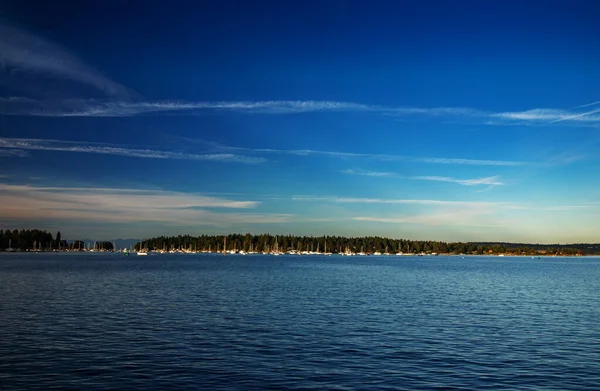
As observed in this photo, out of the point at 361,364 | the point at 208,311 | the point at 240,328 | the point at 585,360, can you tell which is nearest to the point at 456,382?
the point at 361,364

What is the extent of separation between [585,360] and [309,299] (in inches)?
1676

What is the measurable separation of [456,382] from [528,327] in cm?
2461

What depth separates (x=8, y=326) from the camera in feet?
156

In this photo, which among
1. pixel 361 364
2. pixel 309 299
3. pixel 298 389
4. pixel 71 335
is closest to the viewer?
pixel 298 389

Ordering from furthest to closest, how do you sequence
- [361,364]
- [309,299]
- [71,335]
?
[309,299], [71,335], [361,364]

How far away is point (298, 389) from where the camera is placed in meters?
28.2

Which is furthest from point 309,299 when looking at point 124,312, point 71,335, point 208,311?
point 71,335

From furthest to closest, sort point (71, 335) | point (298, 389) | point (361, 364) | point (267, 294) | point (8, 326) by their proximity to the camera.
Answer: point (267, 294), point (8, 326), point (71, 335), point (361, 364), point (298, 389)

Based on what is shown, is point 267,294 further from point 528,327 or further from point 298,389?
point 298,389

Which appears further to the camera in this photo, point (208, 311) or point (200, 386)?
point (208, 311)

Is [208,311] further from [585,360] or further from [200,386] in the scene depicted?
[585,360]

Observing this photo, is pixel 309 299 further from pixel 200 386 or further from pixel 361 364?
→ pixel 200 386

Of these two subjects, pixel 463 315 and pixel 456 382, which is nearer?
pixel 456 382

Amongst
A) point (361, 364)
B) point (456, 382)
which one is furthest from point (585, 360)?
point (361, 364)
